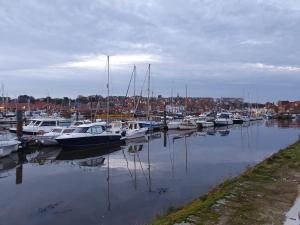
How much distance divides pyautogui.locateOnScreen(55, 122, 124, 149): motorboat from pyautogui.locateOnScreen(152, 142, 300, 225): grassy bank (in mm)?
21020

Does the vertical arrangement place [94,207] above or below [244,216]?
below

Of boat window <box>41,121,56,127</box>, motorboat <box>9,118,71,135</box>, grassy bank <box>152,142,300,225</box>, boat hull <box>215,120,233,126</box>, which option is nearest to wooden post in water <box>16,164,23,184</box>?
→ grassy bank <box>152,142,300,225</box>

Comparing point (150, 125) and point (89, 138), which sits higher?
point (150, 125)

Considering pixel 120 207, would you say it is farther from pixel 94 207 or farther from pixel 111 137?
pixel 111 137

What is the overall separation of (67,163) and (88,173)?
4.99 m

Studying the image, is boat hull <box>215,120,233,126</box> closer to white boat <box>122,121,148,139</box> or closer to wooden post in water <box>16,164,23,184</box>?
white boat <box>122,121,148,139</box>

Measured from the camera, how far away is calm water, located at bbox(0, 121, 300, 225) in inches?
598

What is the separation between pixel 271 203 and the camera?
1295cm

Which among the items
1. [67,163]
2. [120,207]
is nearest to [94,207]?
[120,207]

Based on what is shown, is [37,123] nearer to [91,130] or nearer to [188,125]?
[91,130]

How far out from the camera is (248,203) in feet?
42.0

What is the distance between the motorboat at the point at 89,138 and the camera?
36500mm

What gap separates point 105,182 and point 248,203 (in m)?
9.96

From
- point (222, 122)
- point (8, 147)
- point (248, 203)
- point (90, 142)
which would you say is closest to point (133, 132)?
point (90, 142)
